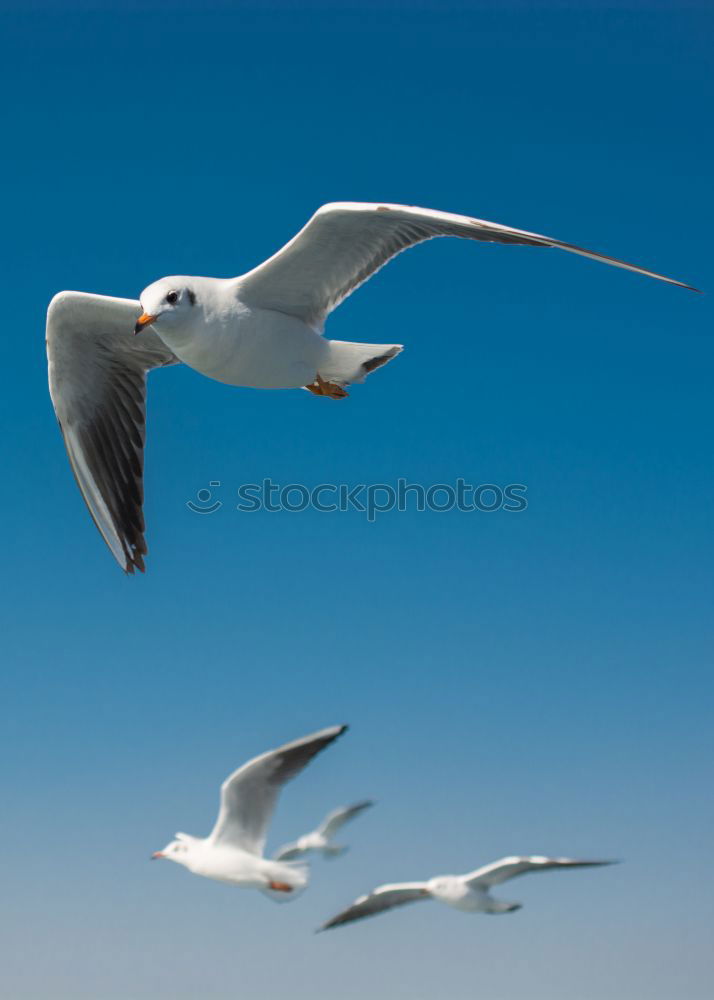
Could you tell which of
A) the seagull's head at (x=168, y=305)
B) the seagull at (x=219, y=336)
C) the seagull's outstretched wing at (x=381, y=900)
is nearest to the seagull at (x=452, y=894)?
the seagull's outstretched wing at (x=381, y=900)

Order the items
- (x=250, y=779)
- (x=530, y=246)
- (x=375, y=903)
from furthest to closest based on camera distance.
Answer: (x=375, y=903), (x=250, y=779), (x=530, y=246)

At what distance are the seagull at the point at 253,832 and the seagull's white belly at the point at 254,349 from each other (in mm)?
2796

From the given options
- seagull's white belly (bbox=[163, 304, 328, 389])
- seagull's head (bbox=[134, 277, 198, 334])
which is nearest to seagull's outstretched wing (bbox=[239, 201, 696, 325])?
seagull's white belly (bbox=[163, 304, 328, 389])

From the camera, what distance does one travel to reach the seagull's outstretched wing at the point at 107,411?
10617mm

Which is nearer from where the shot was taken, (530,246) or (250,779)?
(530,246)

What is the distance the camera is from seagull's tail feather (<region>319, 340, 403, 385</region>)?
946 cm

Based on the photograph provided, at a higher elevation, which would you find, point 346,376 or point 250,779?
point 346,376

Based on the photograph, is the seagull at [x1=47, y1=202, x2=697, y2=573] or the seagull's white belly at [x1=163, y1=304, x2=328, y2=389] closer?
the seagull at [x1=47, y1=202, x2=697, y2=573]

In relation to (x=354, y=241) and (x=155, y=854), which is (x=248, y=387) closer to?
(x=354, y=241)

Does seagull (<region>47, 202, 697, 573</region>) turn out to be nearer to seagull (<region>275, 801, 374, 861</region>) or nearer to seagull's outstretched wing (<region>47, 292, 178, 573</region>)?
seagull's outstretched wing (<region>47, 292, 178, 573</region>)

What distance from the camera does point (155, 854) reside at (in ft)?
38.5

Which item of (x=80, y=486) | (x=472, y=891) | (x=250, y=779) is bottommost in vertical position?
(x=472, y=891)

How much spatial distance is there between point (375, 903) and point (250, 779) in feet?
6.00

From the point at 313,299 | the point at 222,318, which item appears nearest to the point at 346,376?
the point at 313,299
